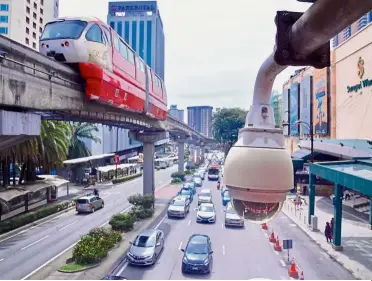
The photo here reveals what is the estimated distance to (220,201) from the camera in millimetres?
38750

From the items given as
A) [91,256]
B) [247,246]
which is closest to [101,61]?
[91,256]

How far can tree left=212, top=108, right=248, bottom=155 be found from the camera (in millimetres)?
80125

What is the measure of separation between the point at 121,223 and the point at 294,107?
A: 127 feet

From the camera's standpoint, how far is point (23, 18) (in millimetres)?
67062

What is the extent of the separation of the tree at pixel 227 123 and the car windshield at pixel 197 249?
6223 centimetres

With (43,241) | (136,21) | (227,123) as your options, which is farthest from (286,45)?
(136,21)

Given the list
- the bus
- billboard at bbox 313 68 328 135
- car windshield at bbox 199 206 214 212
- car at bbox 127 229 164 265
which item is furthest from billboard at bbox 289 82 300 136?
car at bbox 127 229 164 265

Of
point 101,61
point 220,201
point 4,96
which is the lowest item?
point 220,201

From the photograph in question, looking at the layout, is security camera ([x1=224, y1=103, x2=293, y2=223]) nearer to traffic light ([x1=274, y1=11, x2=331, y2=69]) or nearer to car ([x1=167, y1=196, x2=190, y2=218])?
traffic light ([x1=274, y1=11, x2=331, y2=69])

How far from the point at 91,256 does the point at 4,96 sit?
10.2 metres

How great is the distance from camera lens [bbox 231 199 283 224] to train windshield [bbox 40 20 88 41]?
39.8 feet

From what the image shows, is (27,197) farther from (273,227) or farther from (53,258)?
(273,227)

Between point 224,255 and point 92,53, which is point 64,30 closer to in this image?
point 92,53

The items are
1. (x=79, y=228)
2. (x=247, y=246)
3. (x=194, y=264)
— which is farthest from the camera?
(x=79, y=228)
